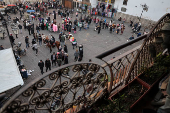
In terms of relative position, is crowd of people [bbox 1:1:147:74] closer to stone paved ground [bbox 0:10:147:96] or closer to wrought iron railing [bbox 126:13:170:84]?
stone paved ground [bbox 0:10:147:96]

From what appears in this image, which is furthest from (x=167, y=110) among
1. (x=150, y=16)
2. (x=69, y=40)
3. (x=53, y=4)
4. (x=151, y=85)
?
(x=53, y=4)

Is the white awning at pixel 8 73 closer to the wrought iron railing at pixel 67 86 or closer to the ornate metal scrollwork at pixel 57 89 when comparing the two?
the wrought iron railing at pixel 67 86

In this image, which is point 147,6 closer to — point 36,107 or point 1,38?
point 1,38

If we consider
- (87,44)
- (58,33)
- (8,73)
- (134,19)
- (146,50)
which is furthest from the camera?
(134,19)

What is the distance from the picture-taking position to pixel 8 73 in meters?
7.76

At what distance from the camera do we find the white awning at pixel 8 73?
714cm

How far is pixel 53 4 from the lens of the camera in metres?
33.0

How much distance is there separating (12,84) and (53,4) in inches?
1170

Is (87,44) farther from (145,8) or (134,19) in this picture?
(145,8)

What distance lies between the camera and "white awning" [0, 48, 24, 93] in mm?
7145

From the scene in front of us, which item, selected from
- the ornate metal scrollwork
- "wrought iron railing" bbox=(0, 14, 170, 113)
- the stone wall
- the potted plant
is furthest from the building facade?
the ornate metal scrollwork

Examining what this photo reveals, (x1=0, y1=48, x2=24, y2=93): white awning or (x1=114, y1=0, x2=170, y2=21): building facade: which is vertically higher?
(x1=114, y1=0, x2=170, y2=21): building facade

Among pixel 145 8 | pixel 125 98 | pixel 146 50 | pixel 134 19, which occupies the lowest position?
pixel 125 98

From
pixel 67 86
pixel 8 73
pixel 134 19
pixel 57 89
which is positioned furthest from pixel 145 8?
pixel 57 89
